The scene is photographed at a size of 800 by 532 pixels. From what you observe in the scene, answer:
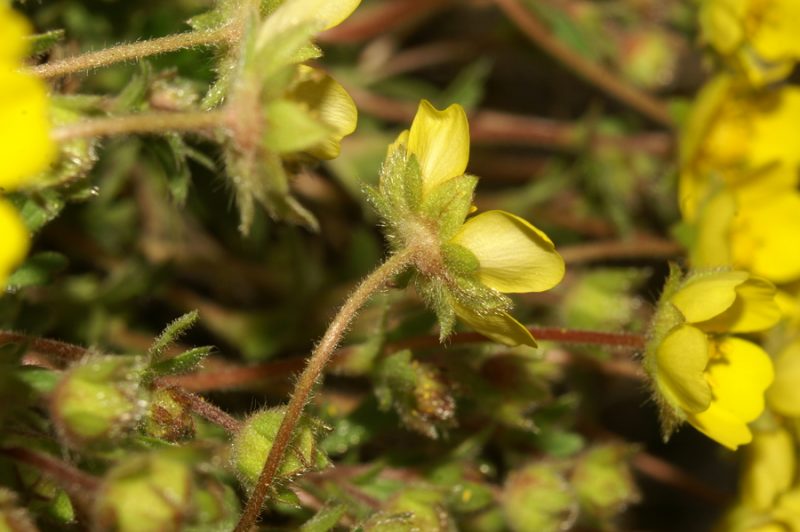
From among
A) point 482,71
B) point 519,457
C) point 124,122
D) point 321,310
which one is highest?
point 124,122

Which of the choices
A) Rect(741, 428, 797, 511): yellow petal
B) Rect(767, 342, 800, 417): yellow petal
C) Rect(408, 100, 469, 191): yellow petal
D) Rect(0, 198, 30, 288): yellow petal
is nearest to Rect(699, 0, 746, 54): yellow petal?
Rect(767, 342, 800, 417): yellow petal

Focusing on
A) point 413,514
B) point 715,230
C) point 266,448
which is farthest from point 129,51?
point 715,230

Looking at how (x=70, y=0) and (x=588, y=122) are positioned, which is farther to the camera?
(x=588, y=122)

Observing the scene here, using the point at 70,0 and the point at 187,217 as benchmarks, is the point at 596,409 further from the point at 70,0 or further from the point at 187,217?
the point at 70,0

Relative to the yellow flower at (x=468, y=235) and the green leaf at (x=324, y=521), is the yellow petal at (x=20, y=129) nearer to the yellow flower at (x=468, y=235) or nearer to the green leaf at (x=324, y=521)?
the yellow flower at (x=468, y=235)

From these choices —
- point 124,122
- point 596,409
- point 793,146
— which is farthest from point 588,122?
point 124,122

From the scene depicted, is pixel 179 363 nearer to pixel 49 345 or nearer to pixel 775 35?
pixel 49 345

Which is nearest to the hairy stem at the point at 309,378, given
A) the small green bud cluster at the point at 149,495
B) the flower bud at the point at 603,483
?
the small green bud cluster at the point at 149,495
